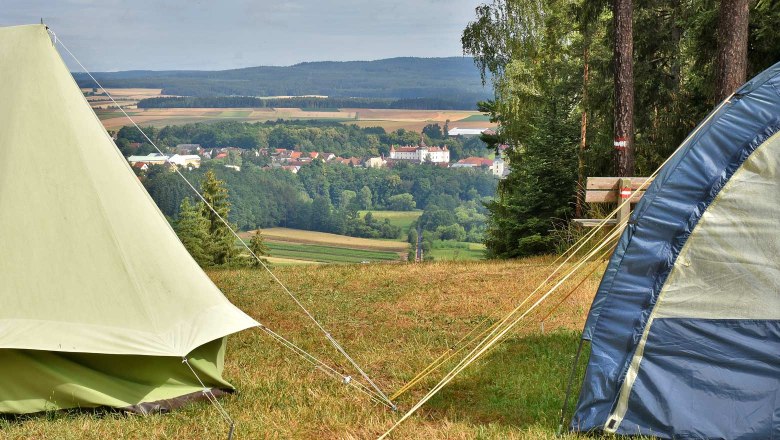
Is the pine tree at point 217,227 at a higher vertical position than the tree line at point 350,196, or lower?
higher

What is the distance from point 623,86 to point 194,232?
2644cm

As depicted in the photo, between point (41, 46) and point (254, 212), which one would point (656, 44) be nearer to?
point (41, 46)

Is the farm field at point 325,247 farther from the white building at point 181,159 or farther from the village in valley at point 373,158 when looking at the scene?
the white building at point 181,159

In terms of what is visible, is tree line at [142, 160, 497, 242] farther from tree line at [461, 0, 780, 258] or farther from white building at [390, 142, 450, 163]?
tree line at [461, 0, 780, 258]

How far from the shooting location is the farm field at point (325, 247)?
229ft

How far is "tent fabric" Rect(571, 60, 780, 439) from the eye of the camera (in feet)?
17.1

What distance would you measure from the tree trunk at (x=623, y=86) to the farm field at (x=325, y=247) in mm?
50587

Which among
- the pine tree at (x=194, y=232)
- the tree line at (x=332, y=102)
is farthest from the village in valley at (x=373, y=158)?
the pine tree at (x=194, y=232)

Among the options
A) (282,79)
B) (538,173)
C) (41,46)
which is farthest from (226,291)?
(282,79)

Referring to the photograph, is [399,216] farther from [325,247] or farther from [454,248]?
[454,248]

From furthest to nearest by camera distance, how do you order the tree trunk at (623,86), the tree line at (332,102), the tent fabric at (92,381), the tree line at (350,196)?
the tree line at (332,102), the tree line at (350,196), the tree trunk at (623,86), the tent fabric at (92,381)

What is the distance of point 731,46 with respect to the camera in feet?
39.5

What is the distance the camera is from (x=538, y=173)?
63.7 ft

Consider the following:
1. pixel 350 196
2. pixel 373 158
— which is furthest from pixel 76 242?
pixel 373 158
